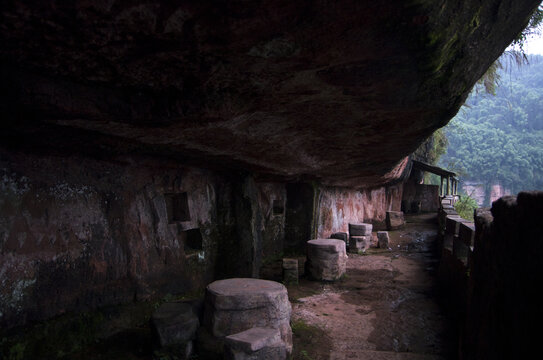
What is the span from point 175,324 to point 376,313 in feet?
10.3

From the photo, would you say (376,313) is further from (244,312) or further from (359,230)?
(359,230)

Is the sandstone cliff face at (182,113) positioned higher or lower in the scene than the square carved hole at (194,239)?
higher

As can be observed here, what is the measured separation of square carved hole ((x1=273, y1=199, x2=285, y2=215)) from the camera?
9203mm

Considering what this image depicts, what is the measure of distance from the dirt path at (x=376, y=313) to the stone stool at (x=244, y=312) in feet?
1.54

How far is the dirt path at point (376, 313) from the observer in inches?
177

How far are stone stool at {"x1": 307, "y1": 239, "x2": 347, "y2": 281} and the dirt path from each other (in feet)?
0.63

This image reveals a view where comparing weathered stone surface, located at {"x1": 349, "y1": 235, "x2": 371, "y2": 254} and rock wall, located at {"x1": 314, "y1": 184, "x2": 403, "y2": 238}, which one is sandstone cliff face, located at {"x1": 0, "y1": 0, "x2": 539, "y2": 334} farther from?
weathered stone surface, located at {"x1": 349, "y1": 235, "x2": 371, "y2": 254}

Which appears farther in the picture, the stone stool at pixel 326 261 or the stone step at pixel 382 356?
the stone stool at pixel 326 261

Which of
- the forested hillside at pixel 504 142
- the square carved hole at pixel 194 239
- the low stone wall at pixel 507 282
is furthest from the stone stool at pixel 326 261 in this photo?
the forested hillside at pixel 504 142

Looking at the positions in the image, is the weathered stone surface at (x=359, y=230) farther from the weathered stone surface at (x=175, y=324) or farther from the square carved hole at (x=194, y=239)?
the weathered stone surface at (x=175, y=324)

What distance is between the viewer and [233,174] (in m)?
6.73

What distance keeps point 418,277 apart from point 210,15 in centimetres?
725

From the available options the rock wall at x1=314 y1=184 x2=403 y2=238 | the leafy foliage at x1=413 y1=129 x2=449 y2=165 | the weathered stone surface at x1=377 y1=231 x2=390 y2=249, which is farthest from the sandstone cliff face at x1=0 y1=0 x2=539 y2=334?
the leafy foliage at x1=413 y1=129 x2=449 y2=165

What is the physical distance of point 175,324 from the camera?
412cm
